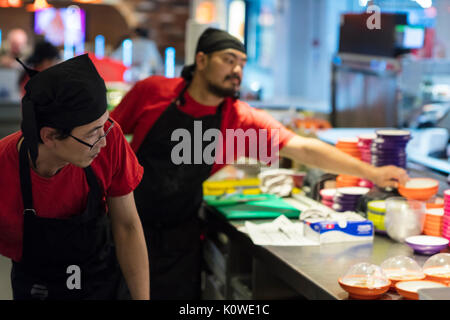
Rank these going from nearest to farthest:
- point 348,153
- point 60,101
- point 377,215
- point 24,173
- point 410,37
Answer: point 60,101 < point 24,173 < point 377,215 < point 348,153 < point 410,37

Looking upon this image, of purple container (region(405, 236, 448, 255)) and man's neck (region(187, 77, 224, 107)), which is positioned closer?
purple container (region(405, 236, 448, 255))

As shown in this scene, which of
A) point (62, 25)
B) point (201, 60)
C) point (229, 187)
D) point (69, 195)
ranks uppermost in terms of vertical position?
point (62, 25)

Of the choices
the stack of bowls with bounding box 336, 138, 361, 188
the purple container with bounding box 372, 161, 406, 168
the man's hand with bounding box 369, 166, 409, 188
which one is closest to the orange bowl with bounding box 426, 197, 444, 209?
the man's hand with bounding box 369, 166, 409, 188

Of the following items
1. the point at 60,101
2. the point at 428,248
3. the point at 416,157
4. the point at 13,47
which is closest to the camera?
the point at 60,101

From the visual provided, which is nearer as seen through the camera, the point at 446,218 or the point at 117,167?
the point at 117,167

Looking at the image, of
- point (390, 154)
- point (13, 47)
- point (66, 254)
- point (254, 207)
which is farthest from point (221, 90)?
point (13, 47)

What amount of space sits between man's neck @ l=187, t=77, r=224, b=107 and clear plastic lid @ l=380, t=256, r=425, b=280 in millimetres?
1104

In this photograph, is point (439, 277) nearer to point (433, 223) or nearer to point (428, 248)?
point (428, 248)

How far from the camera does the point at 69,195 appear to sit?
5.21 ft

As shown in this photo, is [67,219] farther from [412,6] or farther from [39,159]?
[412,6]

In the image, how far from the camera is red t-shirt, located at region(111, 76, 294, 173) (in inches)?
98.3

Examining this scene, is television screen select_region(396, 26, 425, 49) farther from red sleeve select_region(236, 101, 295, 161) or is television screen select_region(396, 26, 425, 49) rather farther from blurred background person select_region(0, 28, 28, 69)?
blurred background person select_region(0, 28, 28, 69)

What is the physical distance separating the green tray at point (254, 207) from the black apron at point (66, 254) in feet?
2.75

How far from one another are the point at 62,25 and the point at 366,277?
1030 centimetres
